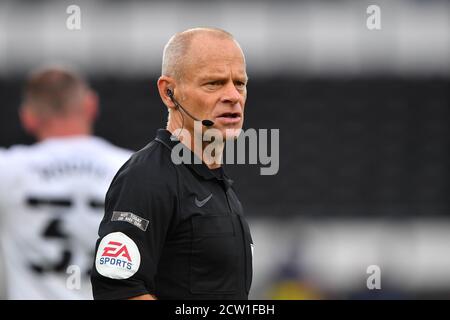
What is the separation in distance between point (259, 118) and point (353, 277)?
234 cm

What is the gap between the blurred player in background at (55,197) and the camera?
14.0ft

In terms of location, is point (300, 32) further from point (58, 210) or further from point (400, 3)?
point (58, 210)

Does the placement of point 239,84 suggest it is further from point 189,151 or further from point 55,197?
point 55,197

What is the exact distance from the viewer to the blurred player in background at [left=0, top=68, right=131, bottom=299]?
4.27 meters

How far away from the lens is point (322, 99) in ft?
38.3

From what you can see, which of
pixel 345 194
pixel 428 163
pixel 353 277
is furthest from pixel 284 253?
pixel 428 163

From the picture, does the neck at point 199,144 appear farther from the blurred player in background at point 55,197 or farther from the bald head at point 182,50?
the blurred player in background at point 55,197

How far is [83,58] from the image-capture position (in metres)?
11.1

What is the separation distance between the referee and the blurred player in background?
1.59 metres

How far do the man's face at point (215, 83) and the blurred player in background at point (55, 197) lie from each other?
5.61 feet

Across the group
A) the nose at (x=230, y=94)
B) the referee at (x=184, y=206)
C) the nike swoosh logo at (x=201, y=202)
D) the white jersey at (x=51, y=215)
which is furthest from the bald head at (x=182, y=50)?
the white jersey at (x=51, y=215)

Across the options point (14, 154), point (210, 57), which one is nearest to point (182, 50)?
point (210, 57)

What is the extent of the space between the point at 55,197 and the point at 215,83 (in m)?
1.83
